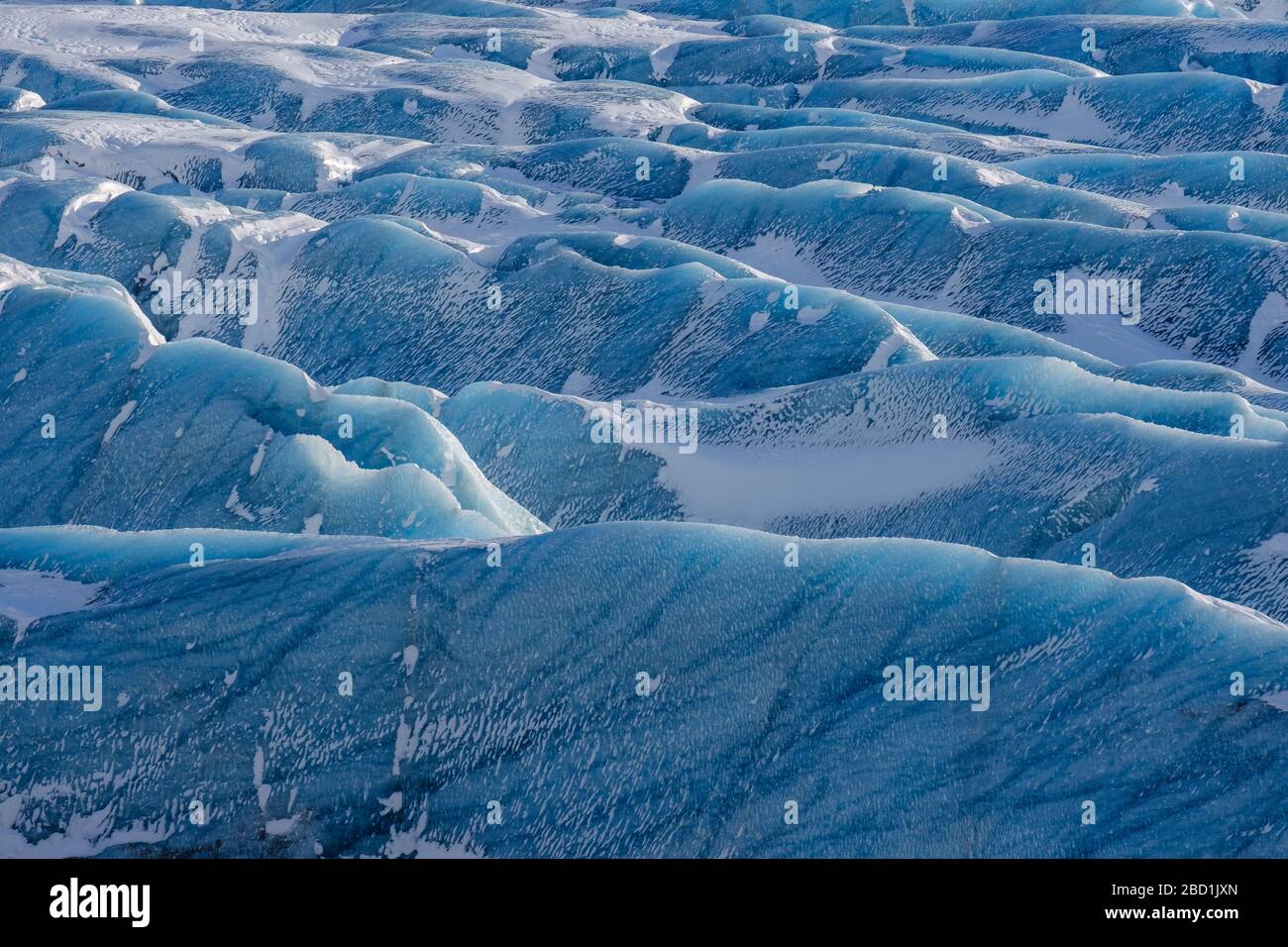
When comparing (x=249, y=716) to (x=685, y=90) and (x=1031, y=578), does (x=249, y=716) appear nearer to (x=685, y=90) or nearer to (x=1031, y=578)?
(x=1031, y=578)

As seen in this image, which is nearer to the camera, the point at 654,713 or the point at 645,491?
the point at 654,713

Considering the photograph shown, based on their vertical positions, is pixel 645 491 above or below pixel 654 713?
below

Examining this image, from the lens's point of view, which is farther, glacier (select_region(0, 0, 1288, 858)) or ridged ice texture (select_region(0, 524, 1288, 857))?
glacier (select_region(0, 0, 1288, 858))

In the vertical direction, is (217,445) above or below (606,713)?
below

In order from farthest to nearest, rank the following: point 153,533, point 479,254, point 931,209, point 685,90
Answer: point 685,90
point 931,209
point 479,254
point 153,533

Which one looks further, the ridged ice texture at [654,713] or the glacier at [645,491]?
the glacier at [645,491]
